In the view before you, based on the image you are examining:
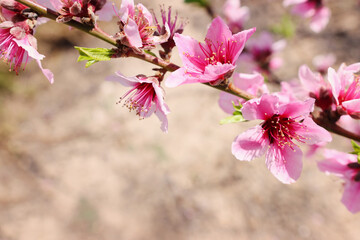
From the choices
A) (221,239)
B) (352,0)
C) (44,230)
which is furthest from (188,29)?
(44,230)

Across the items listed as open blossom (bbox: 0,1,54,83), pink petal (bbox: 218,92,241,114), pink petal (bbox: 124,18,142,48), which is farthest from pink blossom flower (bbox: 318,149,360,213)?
open blossom (bbox: 0,1,54,83)

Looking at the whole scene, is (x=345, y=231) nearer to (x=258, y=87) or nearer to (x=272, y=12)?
(x=258, y=87)

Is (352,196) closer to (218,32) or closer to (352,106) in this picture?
(352,106)

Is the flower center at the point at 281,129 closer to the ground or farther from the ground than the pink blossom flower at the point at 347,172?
farther from the ground

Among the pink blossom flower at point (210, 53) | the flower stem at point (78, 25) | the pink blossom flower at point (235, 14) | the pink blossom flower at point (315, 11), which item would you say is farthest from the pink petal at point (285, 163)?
the pink blossom flower at point (315, 11)

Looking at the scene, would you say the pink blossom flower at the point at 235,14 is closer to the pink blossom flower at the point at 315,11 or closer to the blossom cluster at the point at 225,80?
the pink blossom flower at the point at 315,11

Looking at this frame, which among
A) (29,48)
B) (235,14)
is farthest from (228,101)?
(235,14)

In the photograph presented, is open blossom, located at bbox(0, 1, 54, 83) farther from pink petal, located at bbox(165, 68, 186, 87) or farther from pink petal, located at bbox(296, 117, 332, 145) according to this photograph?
pink petal, located at bbox(296, 117, 332, 145)
